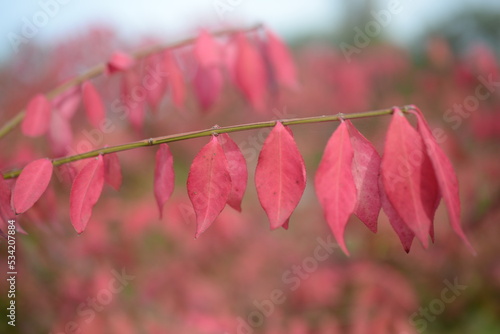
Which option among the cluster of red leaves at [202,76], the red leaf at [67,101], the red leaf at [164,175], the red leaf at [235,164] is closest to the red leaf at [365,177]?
the red leaf at [235,164]

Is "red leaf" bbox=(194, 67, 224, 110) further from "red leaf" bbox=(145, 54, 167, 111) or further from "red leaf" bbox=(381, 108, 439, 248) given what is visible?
"red leaf" bbox=(381, 108, 439, 248)

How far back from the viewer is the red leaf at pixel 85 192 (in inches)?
29.7

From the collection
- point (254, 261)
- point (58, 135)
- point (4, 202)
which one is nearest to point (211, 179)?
point (4, 202)

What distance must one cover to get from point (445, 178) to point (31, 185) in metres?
0.70

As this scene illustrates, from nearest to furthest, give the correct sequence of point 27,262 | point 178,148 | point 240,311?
1. point 27,262
2. point 240,311
3. point 178,148

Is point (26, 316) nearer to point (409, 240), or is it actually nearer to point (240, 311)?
point (240, 311)

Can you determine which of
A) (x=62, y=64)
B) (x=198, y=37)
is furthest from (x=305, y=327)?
(x=62, y=64)

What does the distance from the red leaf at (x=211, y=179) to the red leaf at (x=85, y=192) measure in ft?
0.61

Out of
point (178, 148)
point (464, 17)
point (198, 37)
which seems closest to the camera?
point (198, 37)

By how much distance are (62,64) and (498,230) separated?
3358 mm

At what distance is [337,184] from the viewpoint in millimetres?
648

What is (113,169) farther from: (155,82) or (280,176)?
(155,82)

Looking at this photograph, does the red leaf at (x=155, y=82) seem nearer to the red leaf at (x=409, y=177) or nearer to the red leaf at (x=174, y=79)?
the red leaf at (x=174, y=79)

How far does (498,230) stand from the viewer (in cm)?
208
